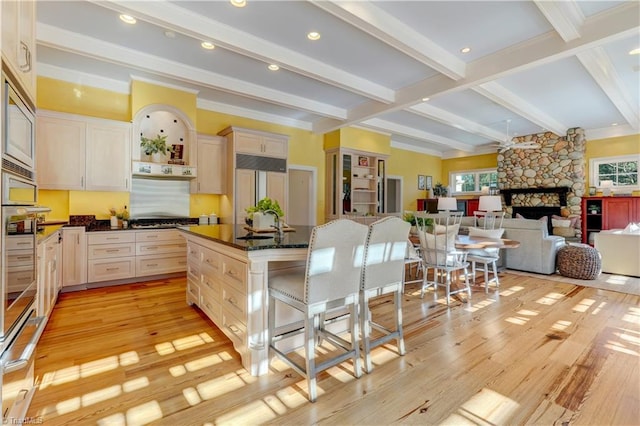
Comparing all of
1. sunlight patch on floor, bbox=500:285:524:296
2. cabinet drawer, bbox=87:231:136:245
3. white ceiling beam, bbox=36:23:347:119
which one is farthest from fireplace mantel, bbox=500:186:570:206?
cabinet drawer, bbox=87:231:136:245

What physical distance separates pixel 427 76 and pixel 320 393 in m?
4.37

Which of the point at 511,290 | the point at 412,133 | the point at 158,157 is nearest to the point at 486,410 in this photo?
the point at 511,290

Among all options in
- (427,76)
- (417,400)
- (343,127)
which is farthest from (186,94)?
(417,400)

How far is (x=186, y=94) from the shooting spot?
15.7 feet

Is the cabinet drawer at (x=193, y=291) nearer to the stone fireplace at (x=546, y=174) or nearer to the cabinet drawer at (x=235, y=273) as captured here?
the cabinet drawer at (x=235, y=273)

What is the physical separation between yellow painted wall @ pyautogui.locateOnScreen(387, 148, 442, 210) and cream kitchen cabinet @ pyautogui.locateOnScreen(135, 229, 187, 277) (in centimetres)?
611

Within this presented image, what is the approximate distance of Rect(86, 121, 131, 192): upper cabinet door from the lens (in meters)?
4.14

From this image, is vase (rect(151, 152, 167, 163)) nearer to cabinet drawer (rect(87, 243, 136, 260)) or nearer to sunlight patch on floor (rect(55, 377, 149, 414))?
cabinet drawer (rect(87, 243, 136, 260))

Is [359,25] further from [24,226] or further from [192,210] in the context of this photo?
[192,210]

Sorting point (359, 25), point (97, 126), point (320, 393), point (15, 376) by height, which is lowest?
point (320, 393)

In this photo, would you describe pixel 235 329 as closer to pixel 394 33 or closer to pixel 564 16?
pixel 394 33

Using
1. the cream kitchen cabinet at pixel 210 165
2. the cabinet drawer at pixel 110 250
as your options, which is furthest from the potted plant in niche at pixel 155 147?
the cabinet drawer at pixel 110 250

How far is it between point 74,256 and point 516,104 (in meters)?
7.33

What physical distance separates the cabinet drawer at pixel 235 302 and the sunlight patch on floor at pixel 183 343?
1.43 ft
